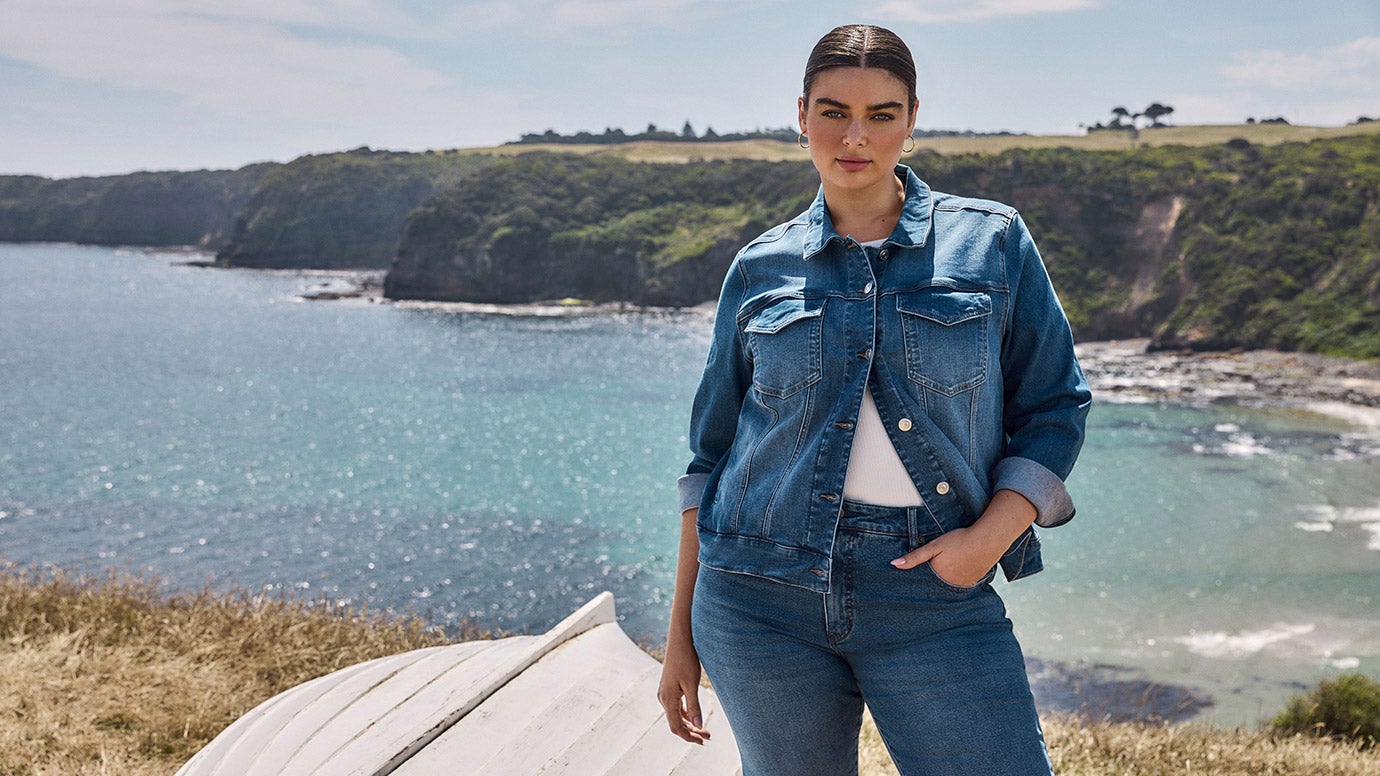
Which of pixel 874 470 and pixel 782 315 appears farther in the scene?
pixel 782 315

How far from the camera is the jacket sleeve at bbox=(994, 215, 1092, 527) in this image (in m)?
2.03

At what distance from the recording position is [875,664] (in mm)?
2004

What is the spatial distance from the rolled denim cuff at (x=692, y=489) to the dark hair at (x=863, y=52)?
2.77 ft

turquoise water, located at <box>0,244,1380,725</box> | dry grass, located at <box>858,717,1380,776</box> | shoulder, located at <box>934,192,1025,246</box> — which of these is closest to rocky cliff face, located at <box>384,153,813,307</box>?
turquoise water, located at <box>0,244,1380,725</box>

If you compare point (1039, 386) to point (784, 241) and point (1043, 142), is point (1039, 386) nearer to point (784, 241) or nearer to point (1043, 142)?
point (784, 241)

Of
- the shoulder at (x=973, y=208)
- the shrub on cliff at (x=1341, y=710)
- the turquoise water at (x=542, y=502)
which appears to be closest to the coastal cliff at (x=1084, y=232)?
the turquoise water at (x=542, y=502)

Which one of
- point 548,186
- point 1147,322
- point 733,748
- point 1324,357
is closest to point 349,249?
point 548,186

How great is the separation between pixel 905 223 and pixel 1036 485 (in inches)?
22.0

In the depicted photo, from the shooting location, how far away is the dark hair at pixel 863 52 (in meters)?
2.08

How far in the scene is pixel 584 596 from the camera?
66.2 ft

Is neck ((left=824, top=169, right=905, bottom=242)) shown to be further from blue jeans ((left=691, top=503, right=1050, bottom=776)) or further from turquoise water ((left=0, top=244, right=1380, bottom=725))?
turquoise water ((left=0, top=244, right=1380, bottom=725))

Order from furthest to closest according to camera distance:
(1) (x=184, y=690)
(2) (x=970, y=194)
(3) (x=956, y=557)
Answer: (2) (x=970, y=194) < (1) (x=184, y=690) < (3) (x=956, y=557)

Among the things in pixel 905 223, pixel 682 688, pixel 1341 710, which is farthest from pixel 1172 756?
pixel 1341 710

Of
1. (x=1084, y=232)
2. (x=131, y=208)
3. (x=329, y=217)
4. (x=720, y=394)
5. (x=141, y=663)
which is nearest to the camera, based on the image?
(x=720, y=394)
